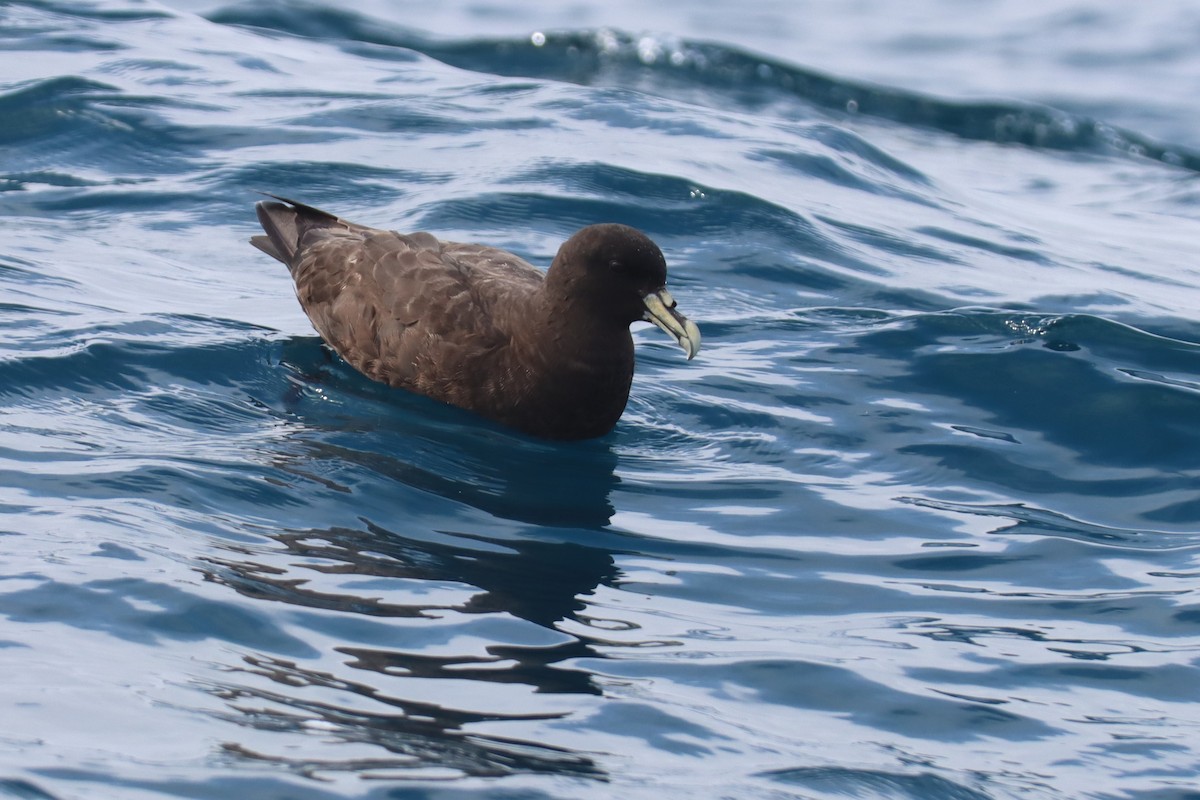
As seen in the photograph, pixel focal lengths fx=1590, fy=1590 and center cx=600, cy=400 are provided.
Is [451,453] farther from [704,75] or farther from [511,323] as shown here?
[704,75]

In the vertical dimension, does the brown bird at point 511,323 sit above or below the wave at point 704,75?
below

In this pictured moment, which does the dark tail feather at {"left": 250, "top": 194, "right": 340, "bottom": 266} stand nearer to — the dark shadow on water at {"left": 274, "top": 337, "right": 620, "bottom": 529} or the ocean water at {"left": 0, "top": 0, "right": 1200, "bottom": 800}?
the ocean water at {"left": 0, "top": 0, "right": 1200, "bottom": 800}

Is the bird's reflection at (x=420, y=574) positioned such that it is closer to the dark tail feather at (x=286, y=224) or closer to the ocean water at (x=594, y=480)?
the ocean water at (x=594, y=480)

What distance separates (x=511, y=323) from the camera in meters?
6.54

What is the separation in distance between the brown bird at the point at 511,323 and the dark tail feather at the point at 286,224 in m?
0.61

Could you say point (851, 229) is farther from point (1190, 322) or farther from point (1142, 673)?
point (1142, 673)

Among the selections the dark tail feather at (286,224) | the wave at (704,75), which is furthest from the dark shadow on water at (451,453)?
the wave at (704,75)

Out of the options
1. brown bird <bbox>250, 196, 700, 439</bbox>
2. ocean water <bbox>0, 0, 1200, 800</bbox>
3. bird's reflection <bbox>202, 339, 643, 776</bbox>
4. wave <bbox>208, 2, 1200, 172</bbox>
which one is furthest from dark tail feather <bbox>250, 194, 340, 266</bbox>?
wave <bbox>208, 2, 1200, 172</bbox>

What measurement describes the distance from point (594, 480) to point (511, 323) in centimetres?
81

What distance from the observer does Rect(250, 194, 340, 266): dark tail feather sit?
7641 millimetres

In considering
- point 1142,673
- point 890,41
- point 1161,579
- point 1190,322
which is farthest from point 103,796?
point 890,41

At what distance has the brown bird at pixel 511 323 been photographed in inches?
251

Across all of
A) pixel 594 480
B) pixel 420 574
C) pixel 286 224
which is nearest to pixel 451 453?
pixel 594 480

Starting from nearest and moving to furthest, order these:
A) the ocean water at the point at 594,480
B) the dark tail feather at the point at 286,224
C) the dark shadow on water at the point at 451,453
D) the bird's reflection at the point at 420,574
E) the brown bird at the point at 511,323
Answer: the bird's reflection at the point at 420,574 < the ocean water at the point at 594,480 < the dark shadow on water at the point at 451,453 < the brown bird at the point at 511,323 < the dark tail feather at the point at 286,224
